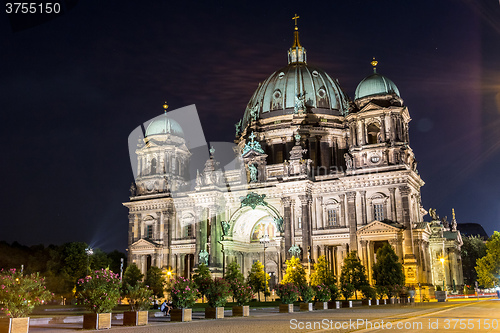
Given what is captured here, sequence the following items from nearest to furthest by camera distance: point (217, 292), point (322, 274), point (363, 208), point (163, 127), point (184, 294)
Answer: point (184, 294)
point (217, 292)
point (322, 274)
point (363, 208)
point (163, 127)

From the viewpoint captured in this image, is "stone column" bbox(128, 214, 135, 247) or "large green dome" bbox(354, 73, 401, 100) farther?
"stone column" bbox(128, 214, 135, 247)

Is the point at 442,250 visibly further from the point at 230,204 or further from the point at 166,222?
the point at 166,222

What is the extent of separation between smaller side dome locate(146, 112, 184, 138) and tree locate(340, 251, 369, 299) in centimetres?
4046

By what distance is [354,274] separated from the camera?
6084 cm

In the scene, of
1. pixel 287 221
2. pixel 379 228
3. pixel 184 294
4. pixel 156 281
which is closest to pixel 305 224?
pixel 287 221

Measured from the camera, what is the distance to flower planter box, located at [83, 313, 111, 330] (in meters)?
24.0

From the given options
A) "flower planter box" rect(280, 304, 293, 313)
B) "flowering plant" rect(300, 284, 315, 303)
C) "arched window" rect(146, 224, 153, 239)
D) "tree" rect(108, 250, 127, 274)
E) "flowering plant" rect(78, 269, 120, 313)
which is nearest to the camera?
"flowering plant" rect(78, 269, 120, 313)

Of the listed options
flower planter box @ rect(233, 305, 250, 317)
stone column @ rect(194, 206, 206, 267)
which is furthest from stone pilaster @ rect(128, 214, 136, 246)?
flower planter box @ rect(233, 305, 250, 317)

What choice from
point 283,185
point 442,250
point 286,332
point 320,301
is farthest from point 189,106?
point 286,332

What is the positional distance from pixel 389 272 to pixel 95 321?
136 ft

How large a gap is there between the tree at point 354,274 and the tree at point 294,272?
5115mm

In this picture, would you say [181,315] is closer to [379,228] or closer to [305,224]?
[379,228]

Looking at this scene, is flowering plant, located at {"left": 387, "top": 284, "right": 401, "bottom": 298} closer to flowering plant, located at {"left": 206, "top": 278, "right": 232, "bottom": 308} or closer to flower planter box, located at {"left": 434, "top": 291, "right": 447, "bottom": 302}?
flower planter box, located at {"left": 434, "top": 291, "right": 447, "bottom": 302}

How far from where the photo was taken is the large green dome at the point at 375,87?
7350cm
